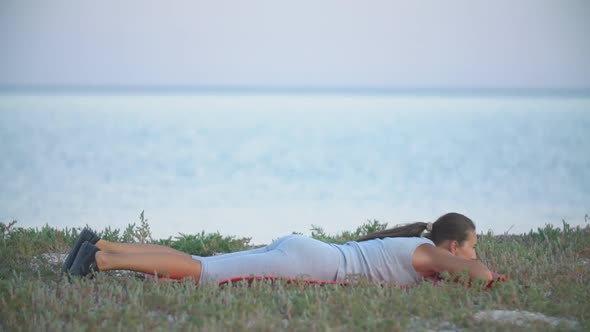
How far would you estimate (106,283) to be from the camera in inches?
270

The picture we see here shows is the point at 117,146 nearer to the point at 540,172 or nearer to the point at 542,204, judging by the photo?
the point at 540,172

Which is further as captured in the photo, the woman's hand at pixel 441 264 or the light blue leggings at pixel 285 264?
the light blue leggings at pixel 285 264

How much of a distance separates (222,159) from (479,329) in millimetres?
20137

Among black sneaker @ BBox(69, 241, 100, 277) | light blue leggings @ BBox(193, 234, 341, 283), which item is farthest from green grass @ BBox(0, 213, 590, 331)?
light blue leggings @ BBox(193, 234, 341, 283)

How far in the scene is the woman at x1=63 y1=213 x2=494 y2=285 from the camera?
276 inches

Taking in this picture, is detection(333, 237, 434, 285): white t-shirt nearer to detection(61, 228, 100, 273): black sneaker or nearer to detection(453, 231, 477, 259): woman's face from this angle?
detection(453, 231, 477, 259): woman's face

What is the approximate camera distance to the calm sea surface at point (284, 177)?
607 inches

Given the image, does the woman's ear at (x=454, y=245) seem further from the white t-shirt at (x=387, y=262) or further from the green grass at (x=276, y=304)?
the green grass at (x=276, y=304)

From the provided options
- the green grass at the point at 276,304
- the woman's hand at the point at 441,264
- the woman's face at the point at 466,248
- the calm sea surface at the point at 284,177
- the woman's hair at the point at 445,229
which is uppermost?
the calm sea surface at the point at 284,177

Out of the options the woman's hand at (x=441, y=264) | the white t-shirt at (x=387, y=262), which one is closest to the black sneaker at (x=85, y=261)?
the white t-shirt at (x=387, y=262)

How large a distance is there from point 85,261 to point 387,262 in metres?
2.50

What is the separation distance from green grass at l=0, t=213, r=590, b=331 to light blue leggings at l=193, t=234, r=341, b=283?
8.4 inches

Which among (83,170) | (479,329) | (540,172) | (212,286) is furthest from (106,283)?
(540,172)

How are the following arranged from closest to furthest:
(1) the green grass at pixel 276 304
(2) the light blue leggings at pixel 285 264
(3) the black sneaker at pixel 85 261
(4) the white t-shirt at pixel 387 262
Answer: (1) the green grass at pixel 276 304 < (3) the black sneaker at pixel 85 261 < (2) the light blue leggings at pixel 285 264 < (4) the white t-shirt at pixel 387 262
